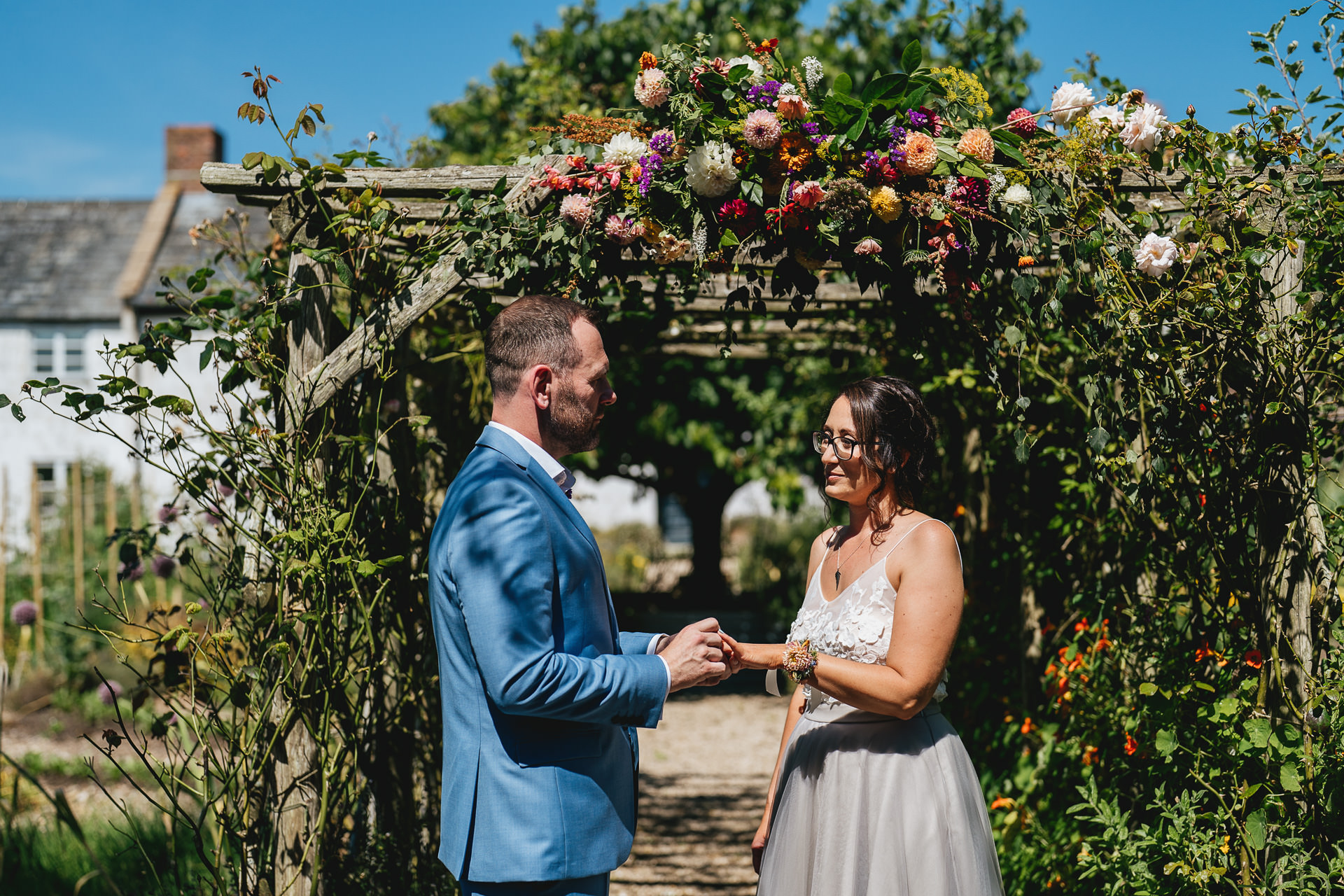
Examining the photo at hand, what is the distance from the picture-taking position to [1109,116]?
8.25 feet

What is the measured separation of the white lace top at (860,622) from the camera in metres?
2.26

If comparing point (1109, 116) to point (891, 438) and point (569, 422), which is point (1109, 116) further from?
point (569, 422)

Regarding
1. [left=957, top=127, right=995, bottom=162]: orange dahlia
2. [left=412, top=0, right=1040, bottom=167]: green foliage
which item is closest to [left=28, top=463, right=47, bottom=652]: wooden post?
[left=412, top=0, right=1040, bottom=167]: green foliage

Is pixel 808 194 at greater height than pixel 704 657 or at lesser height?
greater

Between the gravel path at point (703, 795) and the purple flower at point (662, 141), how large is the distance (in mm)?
3526

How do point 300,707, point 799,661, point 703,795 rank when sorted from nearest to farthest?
point 799,661, point 300,707, point 703,795

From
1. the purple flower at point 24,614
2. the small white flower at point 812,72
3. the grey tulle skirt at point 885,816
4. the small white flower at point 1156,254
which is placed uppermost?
the small white flower at point 812,72

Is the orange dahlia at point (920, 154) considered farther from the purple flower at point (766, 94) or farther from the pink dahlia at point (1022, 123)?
the purple flower at point (766, 94)

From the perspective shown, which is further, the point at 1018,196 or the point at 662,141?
the point at 662,141

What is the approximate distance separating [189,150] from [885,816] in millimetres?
20588

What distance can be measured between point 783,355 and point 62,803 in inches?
197

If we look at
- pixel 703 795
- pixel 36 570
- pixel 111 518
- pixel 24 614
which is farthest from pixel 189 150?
pixel 703 795

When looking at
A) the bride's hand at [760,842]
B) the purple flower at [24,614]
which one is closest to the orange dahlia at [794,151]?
the bride's hand at [760,842]

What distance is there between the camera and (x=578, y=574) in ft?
6.73
